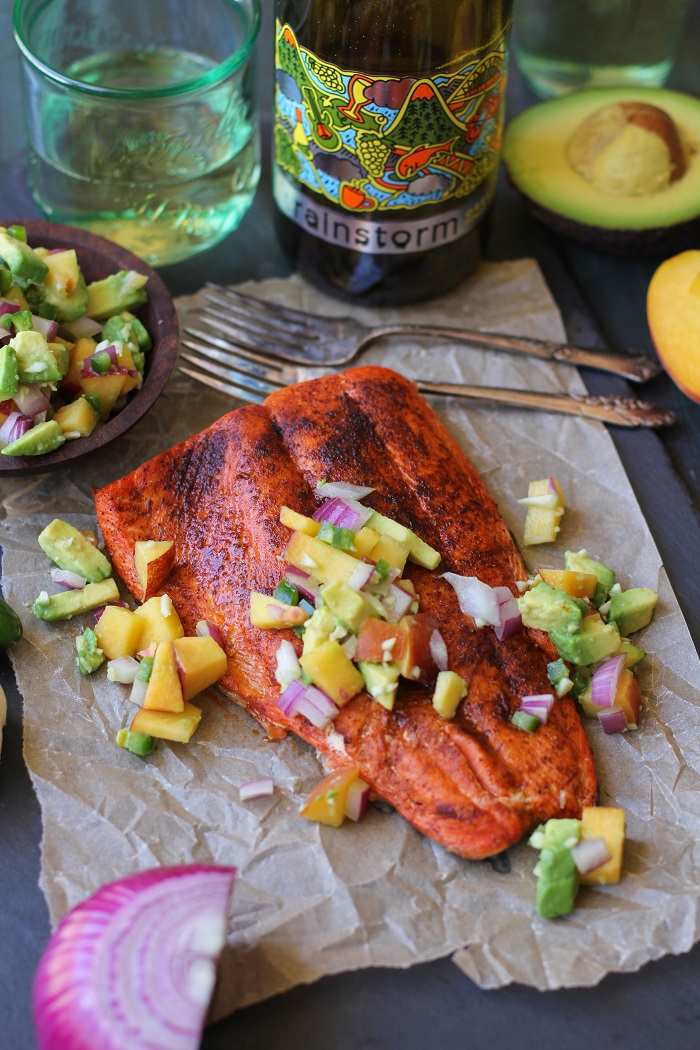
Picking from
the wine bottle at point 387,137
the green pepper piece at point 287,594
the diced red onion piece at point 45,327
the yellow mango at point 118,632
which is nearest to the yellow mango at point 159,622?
the yellow mango at point 118,632

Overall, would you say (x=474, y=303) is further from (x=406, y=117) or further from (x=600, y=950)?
(x=600, y=950)

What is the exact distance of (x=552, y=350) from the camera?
358 cm

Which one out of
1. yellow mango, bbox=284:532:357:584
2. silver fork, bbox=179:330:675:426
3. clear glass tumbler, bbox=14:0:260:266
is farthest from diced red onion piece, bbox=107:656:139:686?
clear glass tumbler, bbox=14:0:260:266

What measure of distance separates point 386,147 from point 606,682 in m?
1.69

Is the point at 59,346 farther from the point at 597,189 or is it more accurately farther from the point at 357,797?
the point at 597,189

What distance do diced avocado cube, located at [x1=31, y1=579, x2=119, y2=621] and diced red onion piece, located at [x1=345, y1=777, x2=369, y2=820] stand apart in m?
0.83

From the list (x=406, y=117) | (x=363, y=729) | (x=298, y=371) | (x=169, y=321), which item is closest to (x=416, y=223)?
(x=406, y=117)

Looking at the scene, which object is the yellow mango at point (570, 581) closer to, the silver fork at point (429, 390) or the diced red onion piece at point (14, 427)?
the silver fork at point (429, 390)

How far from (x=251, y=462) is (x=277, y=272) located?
4.22 feet

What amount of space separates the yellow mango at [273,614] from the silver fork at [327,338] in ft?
3.66

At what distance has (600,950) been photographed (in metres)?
2.37

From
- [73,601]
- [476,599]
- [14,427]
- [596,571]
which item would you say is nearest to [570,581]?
[596,571]

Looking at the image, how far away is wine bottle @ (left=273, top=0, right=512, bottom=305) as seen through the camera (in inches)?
121

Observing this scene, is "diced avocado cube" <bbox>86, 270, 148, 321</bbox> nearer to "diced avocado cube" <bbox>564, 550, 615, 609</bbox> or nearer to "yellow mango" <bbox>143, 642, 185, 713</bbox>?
"yellow mango" <bbox>143, 642, 185, 713</bbox>
